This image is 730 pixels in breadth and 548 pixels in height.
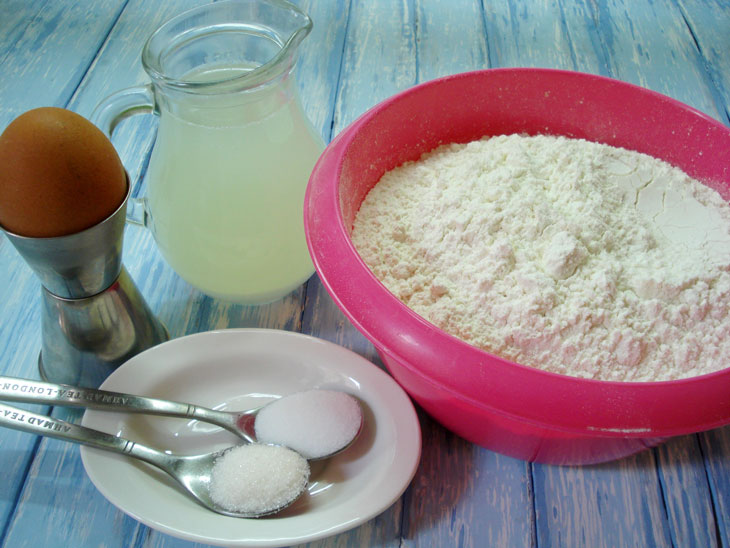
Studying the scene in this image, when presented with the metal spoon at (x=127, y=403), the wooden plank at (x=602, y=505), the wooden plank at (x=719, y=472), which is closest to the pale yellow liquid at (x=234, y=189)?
the metal spoon at (x=127, y=403)

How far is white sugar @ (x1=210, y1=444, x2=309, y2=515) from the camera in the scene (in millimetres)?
511

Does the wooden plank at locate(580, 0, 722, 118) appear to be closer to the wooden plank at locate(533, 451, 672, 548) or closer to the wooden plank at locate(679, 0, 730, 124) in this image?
the wooden plank at locate(679, 0, 730, 124)

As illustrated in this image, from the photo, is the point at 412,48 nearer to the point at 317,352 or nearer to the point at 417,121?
the point at 417,121

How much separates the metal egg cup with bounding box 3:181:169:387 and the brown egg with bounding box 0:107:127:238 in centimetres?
1

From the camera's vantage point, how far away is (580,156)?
66 cm

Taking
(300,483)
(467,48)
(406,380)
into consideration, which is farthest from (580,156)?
(467,48)

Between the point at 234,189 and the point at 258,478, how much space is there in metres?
0.27

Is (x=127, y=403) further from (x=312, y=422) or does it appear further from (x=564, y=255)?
(x=564, y=255)

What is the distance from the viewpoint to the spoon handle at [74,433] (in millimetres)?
521

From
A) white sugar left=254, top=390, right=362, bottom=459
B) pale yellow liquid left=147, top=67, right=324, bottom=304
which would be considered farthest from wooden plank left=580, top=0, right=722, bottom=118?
white sugar left=254, top=390, right=362, bottom=459

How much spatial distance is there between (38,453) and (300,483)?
270 mm

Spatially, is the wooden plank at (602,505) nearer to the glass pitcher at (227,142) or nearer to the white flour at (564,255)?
the white flour at (564,255)

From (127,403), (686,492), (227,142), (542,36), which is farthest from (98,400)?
(542,36)

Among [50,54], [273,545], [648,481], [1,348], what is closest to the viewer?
[273,545]
